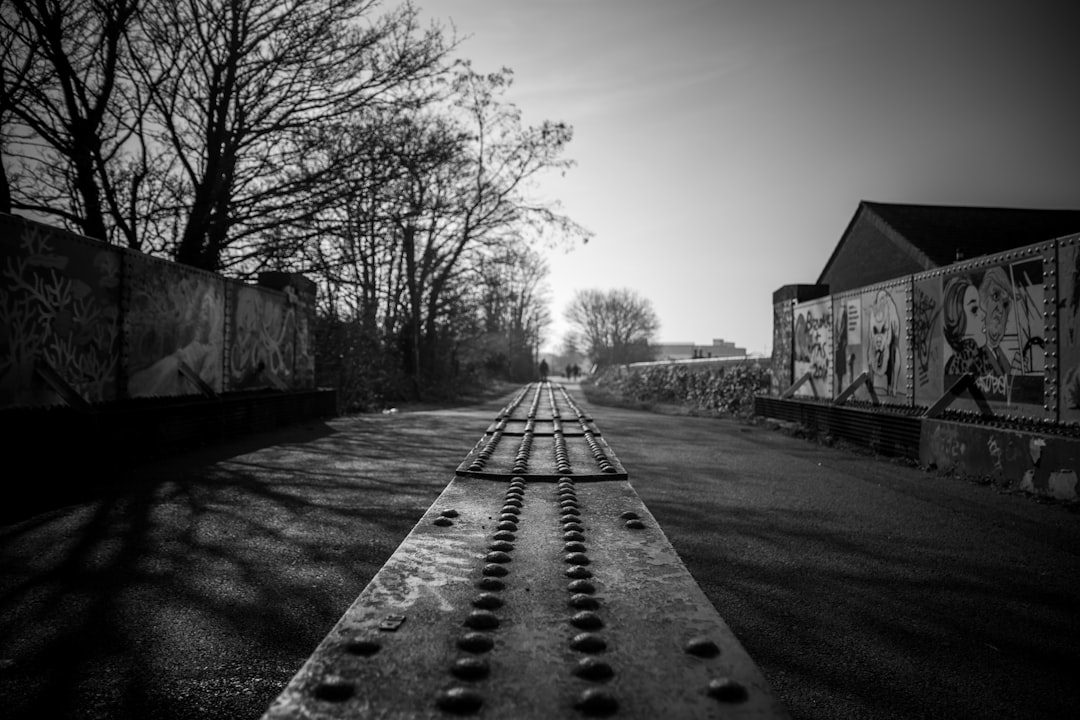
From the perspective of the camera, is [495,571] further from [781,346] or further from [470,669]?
[781,346]

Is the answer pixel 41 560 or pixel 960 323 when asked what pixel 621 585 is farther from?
pixel 960 323

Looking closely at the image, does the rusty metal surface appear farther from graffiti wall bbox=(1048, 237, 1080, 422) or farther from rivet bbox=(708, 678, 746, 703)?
graffiti wall bbox=(1048, 237, 1080, 422)

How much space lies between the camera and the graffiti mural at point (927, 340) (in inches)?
309

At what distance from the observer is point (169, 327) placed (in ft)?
27.4

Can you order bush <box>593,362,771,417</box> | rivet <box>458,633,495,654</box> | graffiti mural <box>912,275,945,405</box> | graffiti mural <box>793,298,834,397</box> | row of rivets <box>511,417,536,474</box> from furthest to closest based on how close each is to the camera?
bush <box>593,362,771,417</box> < graffiti mural <box>793,298,834,397</box> < graffiti mural <box>912,275,945,405</box> < row of rivets <box>511,417,536,474</box> < rivet <box>458,633,495,654</box>

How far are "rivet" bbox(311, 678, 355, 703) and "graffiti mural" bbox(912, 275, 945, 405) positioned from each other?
8.53 metres

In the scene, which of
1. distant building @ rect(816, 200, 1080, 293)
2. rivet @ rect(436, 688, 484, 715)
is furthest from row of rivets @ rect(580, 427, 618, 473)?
distant building @ rect(816, 200, 1080, 293)

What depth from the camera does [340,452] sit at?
7.82 m

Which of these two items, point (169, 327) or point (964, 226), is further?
point (964, 226)

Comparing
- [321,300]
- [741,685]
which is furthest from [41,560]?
[321,300]

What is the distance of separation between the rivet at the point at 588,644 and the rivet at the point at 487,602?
243mm

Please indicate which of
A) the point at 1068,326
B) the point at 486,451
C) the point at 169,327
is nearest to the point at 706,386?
the point at 1068,326

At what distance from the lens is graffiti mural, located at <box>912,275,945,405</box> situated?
7.84 m

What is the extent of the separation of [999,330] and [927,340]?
57.8 inches
